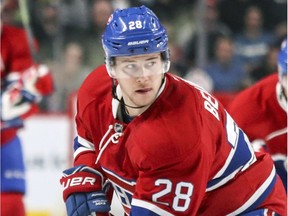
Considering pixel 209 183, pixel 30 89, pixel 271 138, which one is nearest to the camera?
pixel 209 183

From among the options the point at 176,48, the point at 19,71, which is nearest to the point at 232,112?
the point at 19,71

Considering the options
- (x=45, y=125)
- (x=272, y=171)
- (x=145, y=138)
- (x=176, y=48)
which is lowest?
(x=45, y=125)

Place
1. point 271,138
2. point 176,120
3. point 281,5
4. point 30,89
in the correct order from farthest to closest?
point 281,5 → point 30,89 → point 271,138 → point 176,120

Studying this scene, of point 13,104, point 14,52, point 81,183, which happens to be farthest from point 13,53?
point 81,183

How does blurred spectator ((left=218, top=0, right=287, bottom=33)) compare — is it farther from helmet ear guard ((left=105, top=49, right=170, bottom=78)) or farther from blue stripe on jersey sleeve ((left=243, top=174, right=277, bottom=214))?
helmet ear guard ((left=105, top=49, right=170, bottom=78))

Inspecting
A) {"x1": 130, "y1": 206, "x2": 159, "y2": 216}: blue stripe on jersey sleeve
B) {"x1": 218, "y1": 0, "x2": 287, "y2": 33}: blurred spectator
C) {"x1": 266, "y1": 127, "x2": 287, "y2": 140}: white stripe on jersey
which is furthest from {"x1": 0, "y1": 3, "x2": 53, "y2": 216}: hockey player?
{"x1": 130, "y1": 206, "x2": 159, "y2": 216}: blue stripe on jersey sleeve

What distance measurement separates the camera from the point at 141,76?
2521mm

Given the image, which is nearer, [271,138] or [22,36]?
[271,138]

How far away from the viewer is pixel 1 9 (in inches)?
179

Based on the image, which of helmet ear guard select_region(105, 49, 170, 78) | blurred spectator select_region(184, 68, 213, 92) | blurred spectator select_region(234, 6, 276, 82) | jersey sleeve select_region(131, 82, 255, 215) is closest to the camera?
jersey sleeve select_region(131, 82, 255, 215)

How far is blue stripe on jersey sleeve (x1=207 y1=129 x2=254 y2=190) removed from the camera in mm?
2699

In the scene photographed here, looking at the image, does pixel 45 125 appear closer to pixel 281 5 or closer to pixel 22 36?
pixel 22 36

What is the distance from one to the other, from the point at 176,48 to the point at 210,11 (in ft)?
1.08

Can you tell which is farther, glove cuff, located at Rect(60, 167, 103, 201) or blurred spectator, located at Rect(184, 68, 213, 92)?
blurred spectator, located at Rect(184, 68, 213, 92)
